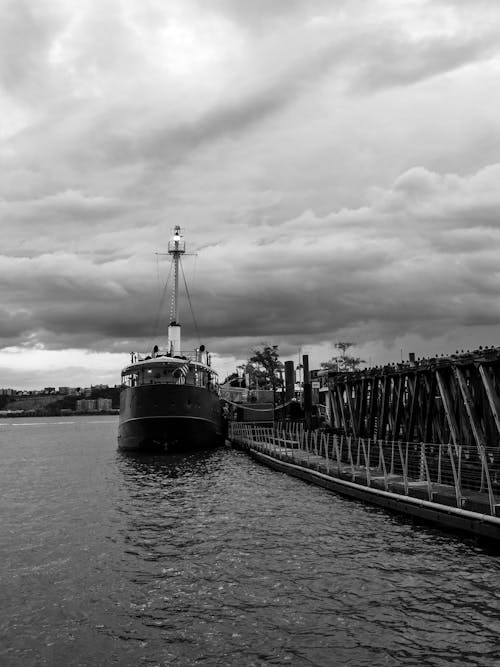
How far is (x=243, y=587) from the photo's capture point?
556 inches

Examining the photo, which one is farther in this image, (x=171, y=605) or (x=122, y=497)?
(x=122, y=497)

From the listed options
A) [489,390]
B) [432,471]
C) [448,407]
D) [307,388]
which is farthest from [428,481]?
[307,388]

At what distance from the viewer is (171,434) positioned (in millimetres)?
48500

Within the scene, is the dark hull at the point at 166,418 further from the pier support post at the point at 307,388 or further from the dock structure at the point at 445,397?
the dock structure at the point at 445,397

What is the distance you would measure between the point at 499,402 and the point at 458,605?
11.2 m

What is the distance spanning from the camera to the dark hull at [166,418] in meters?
47.5

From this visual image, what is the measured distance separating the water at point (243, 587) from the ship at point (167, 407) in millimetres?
21987

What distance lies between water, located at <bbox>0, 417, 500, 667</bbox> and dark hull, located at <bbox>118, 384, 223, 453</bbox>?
2174 centimetres

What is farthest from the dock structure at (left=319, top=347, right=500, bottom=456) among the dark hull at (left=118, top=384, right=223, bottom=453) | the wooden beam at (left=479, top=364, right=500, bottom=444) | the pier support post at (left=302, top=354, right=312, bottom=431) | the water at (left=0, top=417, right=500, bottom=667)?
the dark hull at (left=118, top=384, right=223, bottom=453)

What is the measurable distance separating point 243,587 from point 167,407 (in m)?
34.0

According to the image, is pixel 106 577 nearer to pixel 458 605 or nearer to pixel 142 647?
pixel 142 647

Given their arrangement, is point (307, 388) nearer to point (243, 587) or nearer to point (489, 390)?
point (489, 390)

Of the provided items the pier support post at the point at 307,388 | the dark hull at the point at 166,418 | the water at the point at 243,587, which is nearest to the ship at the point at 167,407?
the dark hull at the point at 166,418

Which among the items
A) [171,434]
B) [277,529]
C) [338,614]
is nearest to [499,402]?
[277,529]
